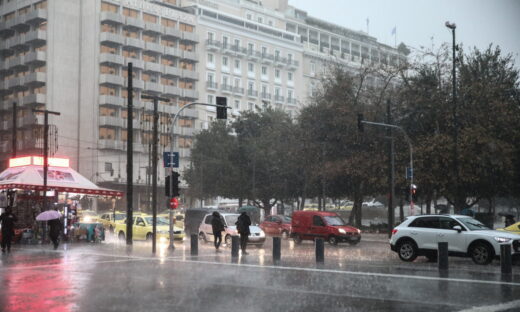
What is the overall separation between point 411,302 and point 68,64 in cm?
7664

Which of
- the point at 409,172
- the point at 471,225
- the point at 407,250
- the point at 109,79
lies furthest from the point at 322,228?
the point at 109,79

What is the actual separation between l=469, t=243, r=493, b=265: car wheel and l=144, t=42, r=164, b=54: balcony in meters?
72.3

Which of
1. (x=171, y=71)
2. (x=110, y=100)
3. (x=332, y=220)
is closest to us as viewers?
(x=332, y=220)

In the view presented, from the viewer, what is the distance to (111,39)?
84.5 metres

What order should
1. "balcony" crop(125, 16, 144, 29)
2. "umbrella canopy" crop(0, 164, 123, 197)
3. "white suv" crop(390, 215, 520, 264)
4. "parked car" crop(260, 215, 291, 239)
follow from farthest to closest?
"balcony" crop(125, 16, 144, 29)
"parked car" crop(260, 215, 291, 239)
"umbrella canopy" crop(0, 164, 123, 197)
"white suv" crop(390, 215, 520, 264)

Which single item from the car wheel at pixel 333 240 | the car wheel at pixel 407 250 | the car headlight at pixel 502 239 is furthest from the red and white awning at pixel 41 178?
the car headlight at pixel 502 239

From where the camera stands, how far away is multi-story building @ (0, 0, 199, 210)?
82.6m

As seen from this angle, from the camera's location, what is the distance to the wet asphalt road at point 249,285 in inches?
492

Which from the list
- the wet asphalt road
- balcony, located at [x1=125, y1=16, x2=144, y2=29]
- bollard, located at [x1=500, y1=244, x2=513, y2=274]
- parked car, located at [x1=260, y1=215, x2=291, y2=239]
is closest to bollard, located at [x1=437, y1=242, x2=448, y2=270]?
the wet asphalt road

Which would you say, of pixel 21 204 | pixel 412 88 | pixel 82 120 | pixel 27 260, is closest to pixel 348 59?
pixel 82 120

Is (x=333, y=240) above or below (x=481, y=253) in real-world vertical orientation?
below

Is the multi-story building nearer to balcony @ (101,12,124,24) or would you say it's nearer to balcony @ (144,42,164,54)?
balcony @ (101,12,124,24)

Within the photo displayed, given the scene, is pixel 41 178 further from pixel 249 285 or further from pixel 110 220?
pixel 249 285

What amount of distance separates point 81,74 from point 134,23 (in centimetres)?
903
